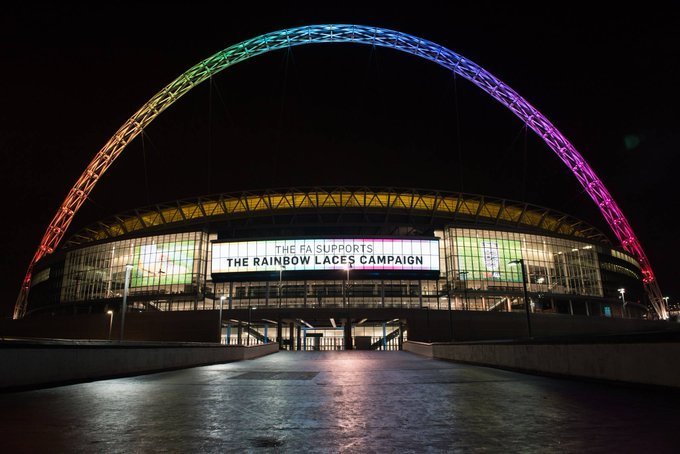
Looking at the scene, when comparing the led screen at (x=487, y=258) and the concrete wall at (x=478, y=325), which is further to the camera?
the led screen at (x=487, y=258)

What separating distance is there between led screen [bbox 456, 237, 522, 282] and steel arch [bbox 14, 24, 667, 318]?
1999cm

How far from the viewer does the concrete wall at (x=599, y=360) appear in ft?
29.8

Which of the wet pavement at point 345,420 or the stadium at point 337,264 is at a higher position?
the stadium at point 337,264

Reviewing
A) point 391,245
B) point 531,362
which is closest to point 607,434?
point 531,362

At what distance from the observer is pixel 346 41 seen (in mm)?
54219

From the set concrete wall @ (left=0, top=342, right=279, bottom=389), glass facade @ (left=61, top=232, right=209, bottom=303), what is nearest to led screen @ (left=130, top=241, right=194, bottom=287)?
glass facade @ (left=61, top=232, right=209, bottom=303)

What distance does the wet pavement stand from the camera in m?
5.20

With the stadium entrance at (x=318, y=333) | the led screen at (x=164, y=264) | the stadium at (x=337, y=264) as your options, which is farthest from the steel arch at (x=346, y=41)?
the stadium entrance at (x=318, y=333)

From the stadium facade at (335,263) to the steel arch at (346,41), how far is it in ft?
19.1

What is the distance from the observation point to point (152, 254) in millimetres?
78938

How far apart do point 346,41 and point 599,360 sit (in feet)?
166

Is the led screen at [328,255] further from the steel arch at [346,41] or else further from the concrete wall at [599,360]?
the concrete wall at [599,360]

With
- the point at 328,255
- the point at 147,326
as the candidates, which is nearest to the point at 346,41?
the point at 328,255

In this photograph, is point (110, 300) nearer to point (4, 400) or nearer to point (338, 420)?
point (4, 400)
